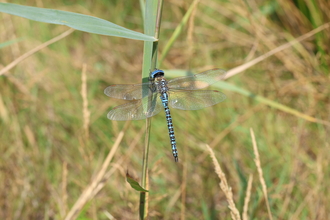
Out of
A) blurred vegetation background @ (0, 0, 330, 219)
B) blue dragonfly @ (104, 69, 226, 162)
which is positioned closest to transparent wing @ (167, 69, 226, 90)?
blue dragonfly @ (104, 69, 226, 162)

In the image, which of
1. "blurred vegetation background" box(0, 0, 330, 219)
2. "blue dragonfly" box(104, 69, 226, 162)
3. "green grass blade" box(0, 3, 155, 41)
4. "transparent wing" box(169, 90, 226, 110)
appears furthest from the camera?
"blurred vegetation background" box(0, 0, 330, 219)

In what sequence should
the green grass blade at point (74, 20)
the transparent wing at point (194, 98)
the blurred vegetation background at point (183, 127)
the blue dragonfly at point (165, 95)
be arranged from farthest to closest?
1. the blurred vegetation background at point (183, 127)
2. the transparent wing at point (194, 98)
3. the blue dragonfly at point (165, 95)
4. the green grass blade at point (74, 20)

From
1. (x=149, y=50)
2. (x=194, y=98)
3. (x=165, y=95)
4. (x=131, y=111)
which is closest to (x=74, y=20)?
(x=149, y=50)

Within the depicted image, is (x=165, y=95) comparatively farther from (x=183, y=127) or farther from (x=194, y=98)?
(x=183, y=127)

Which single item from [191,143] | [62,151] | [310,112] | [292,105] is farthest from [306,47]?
[62,151]

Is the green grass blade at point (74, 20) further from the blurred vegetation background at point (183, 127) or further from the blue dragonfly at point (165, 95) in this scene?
the blurred vegetation background at point (183, 127)

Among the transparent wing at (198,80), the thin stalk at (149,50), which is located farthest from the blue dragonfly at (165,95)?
the thin stalk at (149,50)

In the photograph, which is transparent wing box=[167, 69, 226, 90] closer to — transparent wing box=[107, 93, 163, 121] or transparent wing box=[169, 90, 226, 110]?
transparent wing box=[169, 90, 226, 110]
